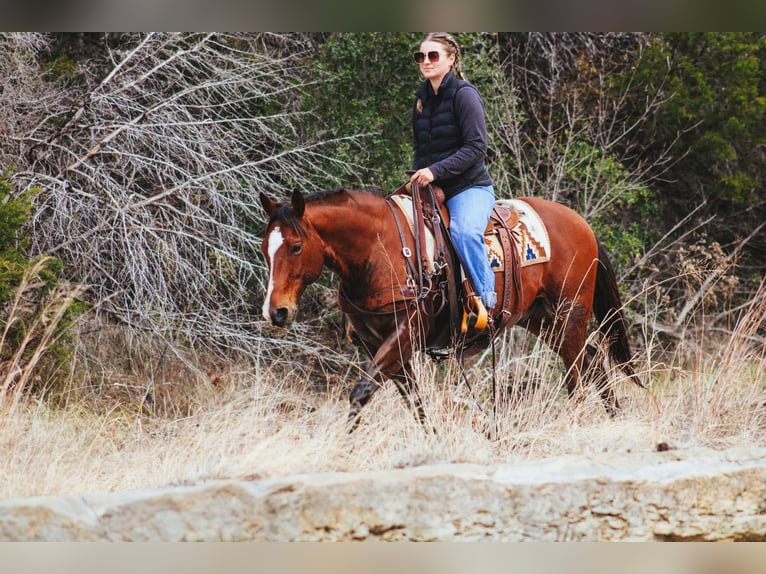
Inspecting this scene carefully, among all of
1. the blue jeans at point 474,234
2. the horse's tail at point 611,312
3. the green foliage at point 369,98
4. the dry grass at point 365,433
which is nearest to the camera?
the dry grass at point 365,433

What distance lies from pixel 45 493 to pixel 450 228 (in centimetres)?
275

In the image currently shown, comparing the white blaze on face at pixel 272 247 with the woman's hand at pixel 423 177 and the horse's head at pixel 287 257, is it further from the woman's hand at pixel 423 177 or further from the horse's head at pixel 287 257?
the woman's hand at pixel 423 177

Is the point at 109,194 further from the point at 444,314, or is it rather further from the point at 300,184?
the point at 444,314

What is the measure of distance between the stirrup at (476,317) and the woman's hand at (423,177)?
767 mm

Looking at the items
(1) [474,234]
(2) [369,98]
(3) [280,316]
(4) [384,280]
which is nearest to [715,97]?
(2) [369,98]

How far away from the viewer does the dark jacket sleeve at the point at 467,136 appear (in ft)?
18.5

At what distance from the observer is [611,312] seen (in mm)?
6871

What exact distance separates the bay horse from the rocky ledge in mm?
801

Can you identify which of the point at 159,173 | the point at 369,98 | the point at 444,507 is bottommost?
the point at 444,507

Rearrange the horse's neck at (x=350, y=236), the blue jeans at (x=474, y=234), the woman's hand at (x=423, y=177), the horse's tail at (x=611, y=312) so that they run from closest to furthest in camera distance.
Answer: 1. the horse's neck at (x=350, y=236)
2. the woman's hand at (x=423, y=177)
3. the blue jeans at (x=474, y=234)
4. the horse's tail at (x=611, y=312)

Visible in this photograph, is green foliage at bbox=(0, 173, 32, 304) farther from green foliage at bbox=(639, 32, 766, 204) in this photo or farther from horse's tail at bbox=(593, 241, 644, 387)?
green foliage at bbox=(639, 32, 766, 204)

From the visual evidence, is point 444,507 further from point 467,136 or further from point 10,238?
point 10,238

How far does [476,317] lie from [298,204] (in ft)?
4.53

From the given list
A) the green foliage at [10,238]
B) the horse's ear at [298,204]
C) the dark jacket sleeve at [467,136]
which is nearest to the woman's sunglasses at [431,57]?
the dark jacket sleeve at [467,136]
